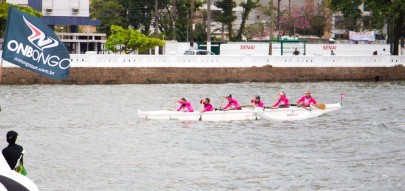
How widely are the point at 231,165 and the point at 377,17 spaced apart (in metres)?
43.5

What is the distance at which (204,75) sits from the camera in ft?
204

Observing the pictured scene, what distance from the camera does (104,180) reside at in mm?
26875

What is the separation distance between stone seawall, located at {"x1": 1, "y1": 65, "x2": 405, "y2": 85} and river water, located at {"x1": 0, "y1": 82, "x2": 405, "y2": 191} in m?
3.37

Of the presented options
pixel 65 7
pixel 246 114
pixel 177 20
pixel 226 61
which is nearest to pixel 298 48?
pixel 226 61

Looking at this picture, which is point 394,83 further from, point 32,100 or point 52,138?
point 52,138

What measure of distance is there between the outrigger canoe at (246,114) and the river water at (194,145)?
10.6 inches

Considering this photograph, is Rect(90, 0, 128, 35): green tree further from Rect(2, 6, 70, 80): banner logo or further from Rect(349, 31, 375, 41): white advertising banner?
Rect(2, 6, 70, 80): banner logo

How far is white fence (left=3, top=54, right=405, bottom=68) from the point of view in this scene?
195 ft

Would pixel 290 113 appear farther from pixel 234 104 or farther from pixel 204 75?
pixel 204 75

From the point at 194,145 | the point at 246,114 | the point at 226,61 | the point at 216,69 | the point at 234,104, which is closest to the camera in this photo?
the point at 194,145

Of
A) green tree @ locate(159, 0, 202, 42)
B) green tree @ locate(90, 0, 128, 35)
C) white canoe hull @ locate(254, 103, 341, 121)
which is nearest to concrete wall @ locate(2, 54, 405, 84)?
white canoe hull @ locate(254, 103, 341, 121)

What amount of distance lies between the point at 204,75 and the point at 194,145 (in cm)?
2768

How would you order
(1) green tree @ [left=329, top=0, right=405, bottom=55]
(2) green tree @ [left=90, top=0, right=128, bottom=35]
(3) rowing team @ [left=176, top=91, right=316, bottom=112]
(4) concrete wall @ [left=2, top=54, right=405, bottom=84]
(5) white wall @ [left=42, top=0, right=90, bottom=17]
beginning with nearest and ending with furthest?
(3) rowing team @ [left=176, top=91, right=316, bottom=112], (4) concrete wall @ [left=2, top=54, right=405, bottom=84], (1) green tree @ [left=329, top=0, right=405, bottom=55], (5) white wall @ [left=42, top=0, right=90, bottom=17], (2) green tree @ [left=90, top=0, right=128, bottom=35]

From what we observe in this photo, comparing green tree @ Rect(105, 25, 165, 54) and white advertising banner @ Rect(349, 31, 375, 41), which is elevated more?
white advertising banner @ Rect(349, 31, 375, 41)
